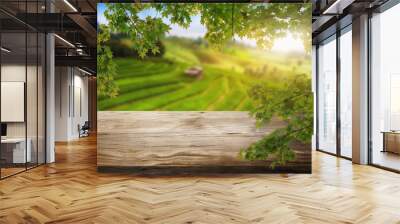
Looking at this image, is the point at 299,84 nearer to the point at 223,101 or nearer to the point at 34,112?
the point at 223,101

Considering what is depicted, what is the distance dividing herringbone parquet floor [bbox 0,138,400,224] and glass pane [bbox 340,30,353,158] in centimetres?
189

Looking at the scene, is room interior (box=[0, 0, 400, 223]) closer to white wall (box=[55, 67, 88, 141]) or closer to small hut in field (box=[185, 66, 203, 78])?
small hut in field (box=[185, 66, 203, 78])

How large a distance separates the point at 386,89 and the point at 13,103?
21.4 ft

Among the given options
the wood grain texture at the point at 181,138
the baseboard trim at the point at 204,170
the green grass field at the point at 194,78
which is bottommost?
the baseboard trim at the point at 204,170

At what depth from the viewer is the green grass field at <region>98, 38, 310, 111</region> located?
632cm

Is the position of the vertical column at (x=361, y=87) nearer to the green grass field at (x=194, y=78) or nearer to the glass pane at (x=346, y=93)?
the glass pane at (x=346, y=93)

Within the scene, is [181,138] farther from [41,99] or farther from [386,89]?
[386,89]

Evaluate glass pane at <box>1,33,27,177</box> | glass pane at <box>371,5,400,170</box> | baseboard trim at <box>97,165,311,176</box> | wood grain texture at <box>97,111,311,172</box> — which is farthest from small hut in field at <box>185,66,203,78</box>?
glass pane at <box>371,5,400,170</box>

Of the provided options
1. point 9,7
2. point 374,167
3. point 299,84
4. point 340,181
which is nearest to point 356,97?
point 374,167

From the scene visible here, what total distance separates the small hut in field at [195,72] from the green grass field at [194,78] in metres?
0.04

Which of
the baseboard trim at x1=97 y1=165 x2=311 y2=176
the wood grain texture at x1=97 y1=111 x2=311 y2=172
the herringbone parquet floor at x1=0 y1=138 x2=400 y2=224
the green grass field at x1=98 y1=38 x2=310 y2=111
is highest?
the green grass field at x1=98 y1=38 x2=310 y2=111

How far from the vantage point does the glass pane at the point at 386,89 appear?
661cm

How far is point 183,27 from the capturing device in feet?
20.8

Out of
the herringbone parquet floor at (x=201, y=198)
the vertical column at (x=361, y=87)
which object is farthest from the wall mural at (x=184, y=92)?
the vertical column at (x=361, y=87)
